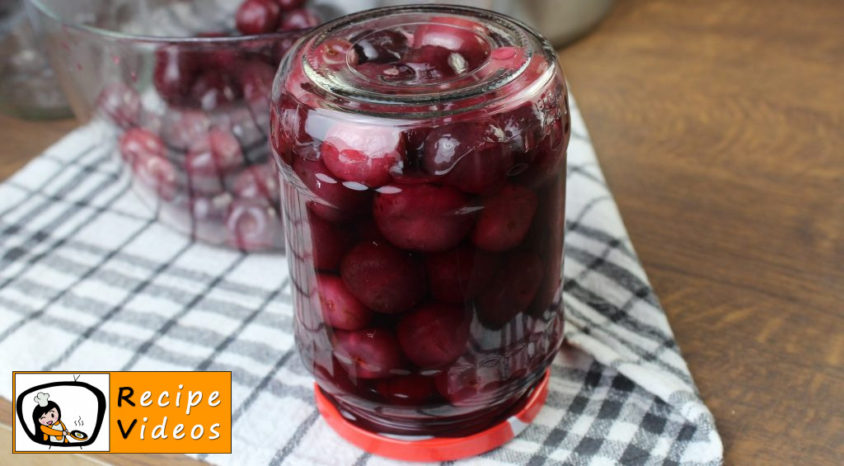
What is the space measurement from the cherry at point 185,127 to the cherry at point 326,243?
7.9 inches

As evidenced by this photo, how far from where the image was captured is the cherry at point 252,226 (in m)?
0.64

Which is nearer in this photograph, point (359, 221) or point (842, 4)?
point (359, 221)

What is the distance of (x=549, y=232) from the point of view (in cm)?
45

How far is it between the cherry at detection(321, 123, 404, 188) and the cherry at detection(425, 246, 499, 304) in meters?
0.05

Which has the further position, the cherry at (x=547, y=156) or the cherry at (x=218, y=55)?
the cherry at (x=218, y=55)

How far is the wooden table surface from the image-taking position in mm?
520

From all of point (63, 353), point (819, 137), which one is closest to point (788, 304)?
point (819, 137)

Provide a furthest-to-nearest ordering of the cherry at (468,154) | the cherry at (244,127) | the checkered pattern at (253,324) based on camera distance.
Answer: the cherry at (244,127) < the checkered pattern at (253,324) < the cherry at (468,154)

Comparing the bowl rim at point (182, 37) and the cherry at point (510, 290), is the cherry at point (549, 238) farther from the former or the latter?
the bowl rim at point (182, 37)

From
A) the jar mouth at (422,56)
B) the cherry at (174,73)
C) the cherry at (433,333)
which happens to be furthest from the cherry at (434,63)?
the cherry at (174,73)

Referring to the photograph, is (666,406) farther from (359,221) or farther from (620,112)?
(620,112)

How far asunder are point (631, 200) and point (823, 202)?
0.14m

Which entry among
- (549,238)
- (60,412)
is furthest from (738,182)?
(60,412)

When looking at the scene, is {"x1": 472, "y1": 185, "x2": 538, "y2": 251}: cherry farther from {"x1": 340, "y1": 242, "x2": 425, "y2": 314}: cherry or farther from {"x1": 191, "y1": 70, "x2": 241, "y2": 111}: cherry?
{"x1": 191, "y1": 70, "x2": 241, "y2": 111}: cherry
